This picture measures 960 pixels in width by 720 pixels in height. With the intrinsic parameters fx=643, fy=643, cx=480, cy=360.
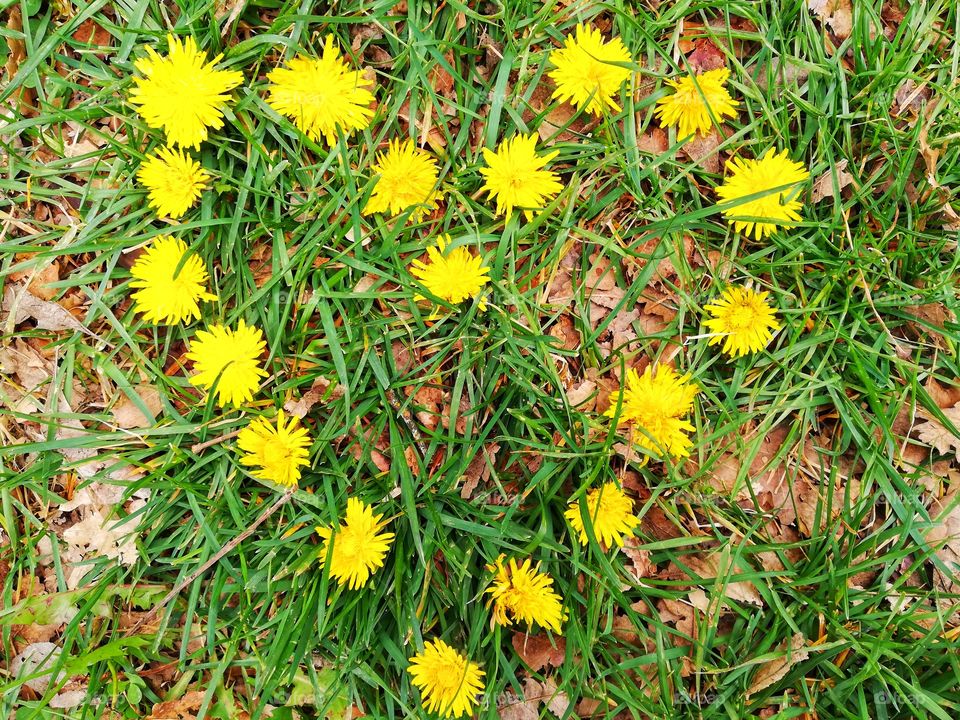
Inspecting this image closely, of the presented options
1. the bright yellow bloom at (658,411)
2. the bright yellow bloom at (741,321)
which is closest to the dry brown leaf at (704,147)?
the bright yellow bloom at (741,321)

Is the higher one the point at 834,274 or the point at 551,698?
the point at 834,274

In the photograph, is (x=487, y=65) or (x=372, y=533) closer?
(x=372, y=533)

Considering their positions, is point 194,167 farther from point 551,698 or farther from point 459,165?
point 551,698

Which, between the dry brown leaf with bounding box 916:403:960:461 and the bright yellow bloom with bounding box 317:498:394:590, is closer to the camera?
the bright yellow bloom with bounding box 317:498:394:590

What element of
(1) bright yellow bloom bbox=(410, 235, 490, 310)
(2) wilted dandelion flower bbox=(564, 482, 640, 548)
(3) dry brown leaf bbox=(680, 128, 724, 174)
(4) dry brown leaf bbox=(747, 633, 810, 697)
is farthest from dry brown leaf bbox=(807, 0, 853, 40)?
(4) dry brown leaf bbox=(747, 633, 810, 697)

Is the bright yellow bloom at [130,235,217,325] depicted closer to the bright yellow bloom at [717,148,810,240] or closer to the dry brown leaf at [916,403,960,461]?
the bright yellow bloom at [717,148,810,240]

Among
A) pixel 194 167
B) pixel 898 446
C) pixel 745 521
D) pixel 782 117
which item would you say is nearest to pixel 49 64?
pixel 194 167
